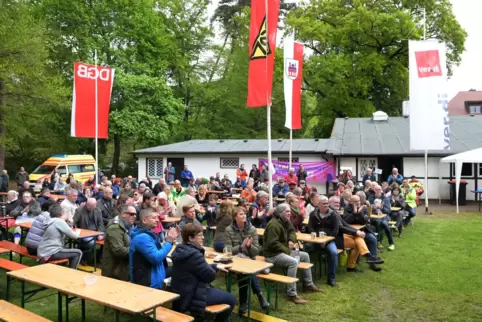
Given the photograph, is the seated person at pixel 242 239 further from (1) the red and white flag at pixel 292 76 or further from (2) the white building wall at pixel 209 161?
(2) the white building wall at pixel 209 161

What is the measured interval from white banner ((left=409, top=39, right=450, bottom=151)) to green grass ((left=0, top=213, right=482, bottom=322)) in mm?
5647

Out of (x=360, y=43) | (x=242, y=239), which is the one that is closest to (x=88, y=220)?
(x=242, y=239)

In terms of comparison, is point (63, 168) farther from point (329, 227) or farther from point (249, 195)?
point (329, 227)

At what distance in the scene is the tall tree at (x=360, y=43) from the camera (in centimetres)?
2784

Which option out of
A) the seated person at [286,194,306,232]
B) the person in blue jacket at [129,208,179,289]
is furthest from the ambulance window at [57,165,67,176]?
the person in blue jacket at [129,208,179,289]

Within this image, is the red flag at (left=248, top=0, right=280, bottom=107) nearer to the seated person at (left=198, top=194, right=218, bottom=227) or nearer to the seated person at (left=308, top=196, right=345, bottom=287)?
the seated person at (left=308, top=196, right=345, bottom=287)

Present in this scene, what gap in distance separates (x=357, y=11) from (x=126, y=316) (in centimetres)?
2683

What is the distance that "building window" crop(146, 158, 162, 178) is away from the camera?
24109 mm

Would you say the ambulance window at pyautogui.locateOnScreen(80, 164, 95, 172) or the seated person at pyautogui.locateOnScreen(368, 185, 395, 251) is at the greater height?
the ambulance window at pyautogui.locateOnScreen(80, 164, 95, 172)

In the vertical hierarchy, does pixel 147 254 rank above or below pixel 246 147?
below

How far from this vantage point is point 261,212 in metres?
9.39

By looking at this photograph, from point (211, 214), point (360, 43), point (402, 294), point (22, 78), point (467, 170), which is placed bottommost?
point (402, 294)

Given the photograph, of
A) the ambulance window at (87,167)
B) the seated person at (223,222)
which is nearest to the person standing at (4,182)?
the ambulance window at (87,167)

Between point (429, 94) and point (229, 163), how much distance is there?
36.3 feet
